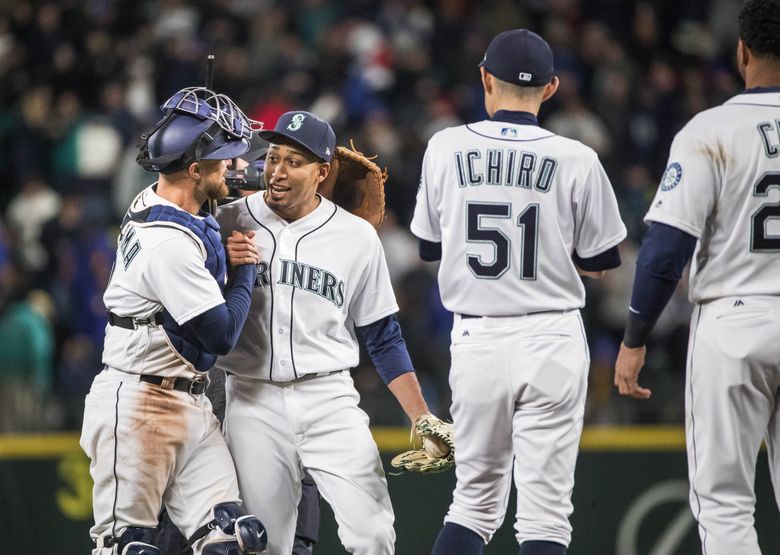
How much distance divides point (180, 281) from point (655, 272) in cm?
160

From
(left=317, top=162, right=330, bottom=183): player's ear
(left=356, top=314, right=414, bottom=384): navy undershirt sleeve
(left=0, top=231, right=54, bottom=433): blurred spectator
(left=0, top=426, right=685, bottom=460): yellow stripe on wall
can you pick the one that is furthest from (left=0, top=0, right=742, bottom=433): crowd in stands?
(left=317, top=162, right=330, bottom=183): player's ear

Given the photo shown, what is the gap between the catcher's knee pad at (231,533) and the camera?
402 centimetres

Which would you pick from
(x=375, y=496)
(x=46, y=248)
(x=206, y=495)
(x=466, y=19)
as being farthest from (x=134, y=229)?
(x=466, y=19)

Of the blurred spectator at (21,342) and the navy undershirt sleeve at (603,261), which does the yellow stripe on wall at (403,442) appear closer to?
the blurred spectator at (21,342)

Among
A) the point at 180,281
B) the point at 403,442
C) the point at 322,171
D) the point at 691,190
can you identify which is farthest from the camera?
the point at 403,442

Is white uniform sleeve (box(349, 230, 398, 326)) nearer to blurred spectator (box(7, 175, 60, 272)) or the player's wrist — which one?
the player's wrist

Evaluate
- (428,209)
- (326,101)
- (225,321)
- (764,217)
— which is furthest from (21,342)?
(764,217)

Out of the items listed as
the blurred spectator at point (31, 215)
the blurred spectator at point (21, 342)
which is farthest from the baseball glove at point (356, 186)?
the blurred spectator at point (31, 215)

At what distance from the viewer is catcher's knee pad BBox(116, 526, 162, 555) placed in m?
3.97

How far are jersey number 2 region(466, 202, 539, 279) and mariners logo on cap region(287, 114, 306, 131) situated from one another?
31.6 inches

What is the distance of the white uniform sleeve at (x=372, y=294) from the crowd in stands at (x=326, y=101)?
2882mm

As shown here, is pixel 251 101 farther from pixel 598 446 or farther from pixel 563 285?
pixel 563 285

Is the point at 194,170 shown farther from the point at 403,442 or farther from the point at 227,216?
the point at 403,442

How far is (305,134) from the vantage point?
450cm
